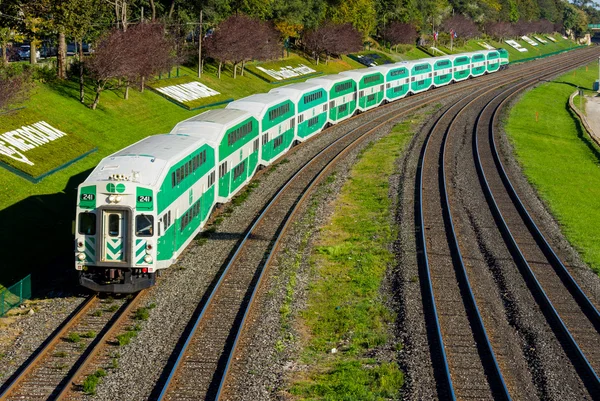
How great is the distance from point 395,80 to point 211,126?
1886 inches

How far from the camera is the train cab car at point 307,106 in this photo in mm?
51531

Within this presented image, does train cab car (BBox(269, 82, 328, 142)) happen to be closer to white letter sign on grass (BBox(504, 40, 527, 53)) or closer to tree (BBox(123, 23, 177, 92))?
tree (BBox(123, 23, 177, 92))

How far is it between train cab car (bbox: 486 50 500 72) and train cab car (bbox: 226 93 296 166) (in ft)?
230

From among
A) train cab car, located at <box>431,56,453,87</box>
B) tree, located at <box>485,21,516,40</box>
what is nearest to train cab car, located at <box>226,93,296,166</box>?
train cab car, located at <box>431,56,453,87</box>

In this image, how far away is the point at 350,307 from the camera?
2531 cm

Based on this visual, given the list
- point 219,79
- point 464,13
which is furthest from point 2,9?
point 464,13

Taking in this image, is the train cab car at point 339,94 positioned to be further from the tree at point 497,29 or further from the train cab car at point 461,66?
the tree at point 497,29

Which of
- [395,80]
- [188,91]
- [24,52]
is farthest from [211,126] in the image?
[24,52]

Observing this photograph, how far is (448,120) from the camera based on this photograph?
67.4 meters

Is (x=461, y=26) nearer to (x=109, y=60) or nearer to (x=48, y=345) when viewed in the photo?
(x=109, y=60)

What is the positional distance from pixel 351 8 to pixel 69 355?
101 meters

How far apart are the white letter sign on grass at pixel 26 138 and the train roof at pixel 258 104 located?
1068 cm

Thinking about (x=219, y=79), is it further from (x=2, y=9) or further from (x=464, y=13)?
(x=464, y=13)

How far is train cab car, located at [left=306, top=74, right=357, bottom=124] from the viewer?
197 ft
